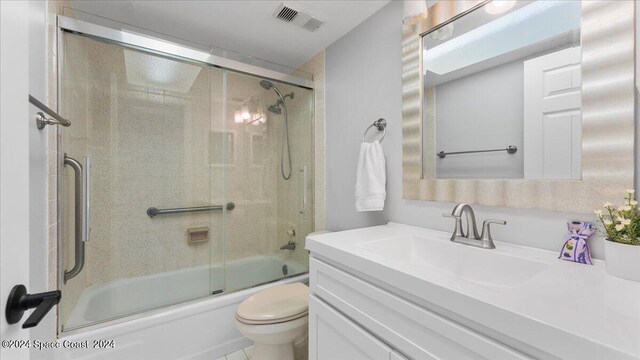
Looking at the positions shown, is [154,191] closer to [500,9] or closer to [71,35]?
[71,35]

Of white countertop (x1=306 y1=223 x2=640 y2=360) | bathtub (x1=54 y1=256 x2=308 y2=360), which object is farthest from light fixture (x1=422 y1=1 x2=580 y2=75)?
bathtub (x1=54 y1=256 x2=308 y2=360)

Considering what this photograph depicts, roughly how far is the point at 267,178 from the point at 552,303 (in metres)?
1.90

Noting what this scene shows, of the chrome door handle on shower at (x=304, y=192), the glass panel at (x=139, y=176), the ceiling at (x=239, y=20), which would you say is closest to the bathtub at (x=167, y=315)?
the glass panel at (x=139, y=176)

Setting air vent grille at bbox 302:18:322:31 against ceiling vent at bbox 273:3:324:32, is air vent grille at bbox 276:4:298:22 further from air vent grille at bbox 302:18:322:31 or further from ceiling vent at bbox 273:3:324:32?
air vent grille at bbox 302:18:322:31

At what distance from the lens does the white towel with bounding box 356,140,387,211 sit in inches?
58.9

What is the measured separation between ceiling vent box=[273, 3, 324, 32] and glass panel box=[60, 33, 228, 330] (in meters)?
0.59

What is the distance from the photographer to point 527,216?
1.00m

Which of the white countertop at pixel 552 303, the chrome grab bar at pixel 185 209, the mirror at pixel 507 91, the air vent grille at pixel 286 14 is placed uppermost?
A: the air vent grille at pixel 286 14

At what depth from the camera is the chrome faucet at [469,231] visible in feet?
3.38

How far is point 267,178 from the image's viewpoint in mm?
2184

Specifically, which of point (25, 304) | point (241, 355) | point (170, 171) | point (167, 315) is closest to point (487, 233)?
point (25, 304)

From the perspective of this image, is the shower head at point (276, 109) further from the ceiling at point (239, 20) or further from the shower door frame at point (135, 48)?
the ceiling at point (239, 20)

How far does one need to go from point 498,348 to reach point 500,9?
1.27 m

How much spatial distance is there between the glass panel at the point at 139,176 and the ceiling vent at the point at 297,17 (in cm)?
59
